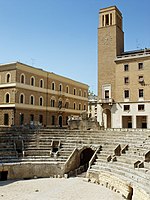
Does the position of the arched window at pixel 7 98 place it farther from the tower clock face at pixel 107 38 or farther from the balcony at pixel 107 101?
the tower clock face at pixel 107 38

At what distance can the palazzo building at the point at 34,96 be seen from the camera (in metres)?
33.2

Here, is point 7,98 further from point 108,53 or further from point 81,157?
point 108,53

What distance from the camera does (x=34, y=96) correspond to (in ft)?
120

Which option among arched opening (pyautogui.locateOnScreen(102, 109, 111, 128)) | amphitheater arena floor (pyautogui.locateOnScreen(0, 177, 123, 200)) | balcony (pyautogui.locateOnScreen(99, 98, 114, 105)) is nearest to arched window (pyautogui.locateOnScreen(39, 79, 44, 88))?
balcony (pyautogui.locateOnScreen(99, 98, 114, 105))

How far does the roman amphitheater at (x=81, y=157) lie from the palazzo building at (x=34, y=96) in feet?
16.7

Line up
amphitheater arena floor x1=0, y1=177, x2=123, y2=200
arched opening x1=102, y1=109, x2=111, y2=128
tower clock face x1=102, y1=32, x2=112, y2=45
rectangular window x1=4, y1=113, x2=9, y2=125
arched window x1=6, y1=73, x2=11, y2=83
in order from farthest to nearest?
arched opening x1=102, y1=109, x2=111, y2=128 → tower clock face x1=102, y1=32, x2=112, y2=45 → arched window x1=6, y1=73, x2=11, y2=83 → rectangular window x1=4, y1=113, x2=9, y2=125 → amphitheater arena floor x1=0, y1=177, x2=123, y2=200

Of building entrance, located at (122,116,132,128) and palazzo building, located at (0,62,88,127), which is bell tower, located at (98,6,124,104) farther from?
palazzo building, located at (0,62,88,127)

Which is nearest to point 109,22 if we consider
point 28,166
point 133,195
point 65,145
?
point 65,145

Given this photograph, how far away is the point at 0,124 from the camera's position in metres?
34.0

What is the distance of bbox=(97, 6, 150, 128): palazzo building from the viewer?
33250 millimetres

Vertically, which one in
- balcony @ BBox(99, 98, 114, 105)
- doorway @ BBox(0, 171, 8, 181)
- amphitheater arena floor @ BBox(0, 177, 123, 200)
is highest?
balcony @ BBox(99, 98, 114, 105)

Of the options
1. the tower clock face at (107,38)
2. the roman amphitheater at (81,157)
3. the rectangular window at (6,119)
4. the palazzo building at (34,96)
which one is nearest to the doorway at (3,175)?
the roman amphitheater at (81,157)

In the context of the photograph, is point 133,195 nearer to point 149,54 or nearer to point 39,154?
point 39,154

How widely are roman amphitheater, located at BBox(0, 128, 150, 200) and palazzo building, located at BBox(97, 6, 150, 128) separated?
8.37m
